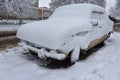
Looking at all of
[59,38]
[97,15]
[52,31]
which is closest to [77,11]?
[97,15]

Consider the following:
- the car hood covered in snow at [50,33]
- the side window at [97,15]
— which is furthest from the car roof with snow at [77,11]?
the car hood covered in snow at [50,33]

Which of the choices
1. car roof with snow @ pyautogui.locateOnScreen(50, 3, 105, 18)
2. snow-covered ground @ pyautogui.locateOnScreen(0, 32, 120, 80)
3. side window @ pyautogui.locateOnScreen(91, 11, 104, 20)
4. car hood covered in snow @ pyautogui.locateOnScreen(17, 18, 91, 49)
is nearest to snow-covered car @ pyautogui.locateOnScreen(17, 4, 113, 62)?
car hood covered in snow @ pyautogui.locateOnScreen(17, 18, 91, 49)

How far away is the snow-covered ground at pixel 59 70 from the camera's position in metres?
3.94

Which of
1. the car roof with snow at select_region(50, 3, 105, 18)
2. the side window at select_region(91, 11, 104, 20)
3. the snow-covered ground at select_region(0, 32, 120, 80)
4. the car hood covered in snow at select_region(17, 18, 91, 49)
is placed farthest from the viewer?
the side window at select_region(91, 11, 104, 20)

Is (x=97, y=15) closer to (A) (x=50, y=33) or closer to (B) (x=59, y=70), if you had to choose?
(A) (x=50, y=33)

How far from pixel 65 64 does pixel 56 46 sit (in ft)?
3.27

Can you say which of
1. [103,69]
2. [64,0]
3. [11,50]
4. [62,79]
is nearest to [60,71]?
[62,79]

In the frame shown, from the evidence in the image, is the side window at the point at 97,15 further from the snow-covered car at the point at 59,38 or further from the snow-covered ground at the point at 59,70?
the snow-covered ground at the point at 59,70

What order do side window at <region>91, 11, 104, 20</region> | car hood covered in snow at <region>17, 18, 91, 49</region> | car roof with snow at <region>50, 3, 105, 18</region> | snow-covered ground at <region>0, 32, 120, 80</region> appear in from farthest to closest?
side window at <region>91, 11, 104, 20</region> → car roof with snow at <region>50, 3, 105, 18</region> → car hood covered in snow at <region>17, 18, 91, 49</region> → snow-covered ground at <region>0, 32, 120, 80</region>

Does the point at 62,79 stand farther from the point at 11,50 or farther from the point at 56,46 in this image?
the point at 11,50

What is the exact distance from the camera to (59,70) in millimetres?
4426

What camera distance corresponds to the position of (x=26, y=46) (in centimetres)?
497

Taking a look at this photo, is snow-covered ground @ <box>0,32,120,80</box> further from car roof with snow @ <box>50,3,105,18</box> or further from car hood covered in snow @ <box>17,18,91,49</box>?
car roof with snow @ <box>50,3,105,18</box>

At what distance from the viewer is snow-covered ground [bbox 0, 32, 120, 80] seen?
3.94 metres
